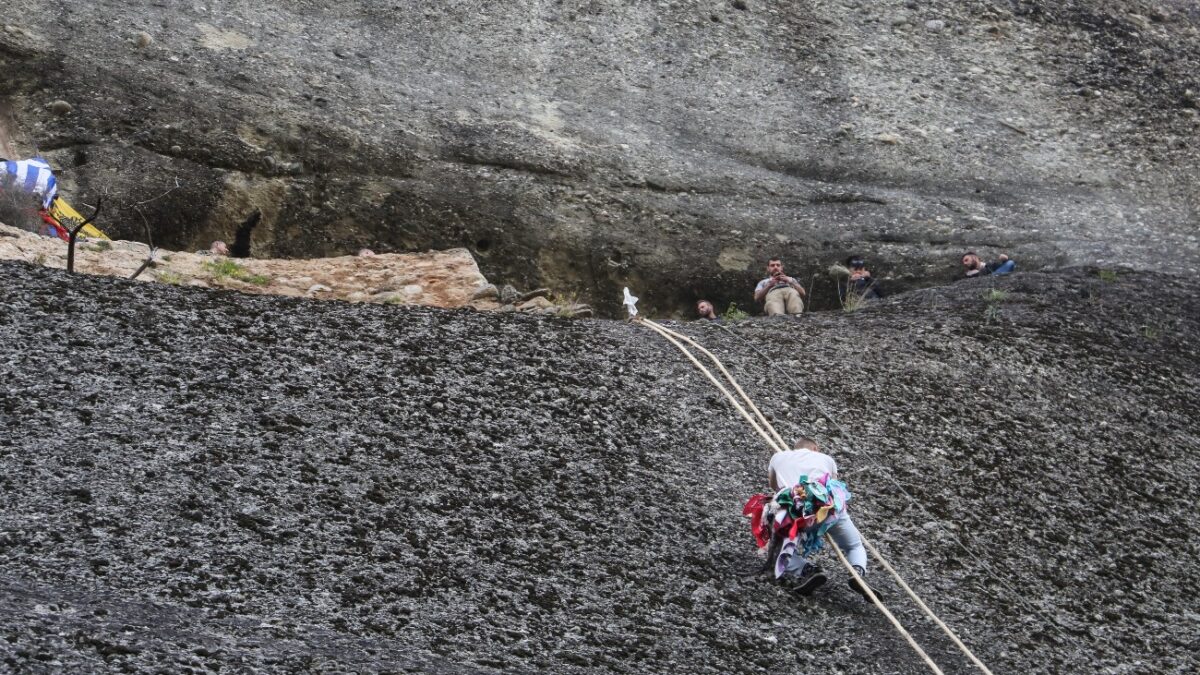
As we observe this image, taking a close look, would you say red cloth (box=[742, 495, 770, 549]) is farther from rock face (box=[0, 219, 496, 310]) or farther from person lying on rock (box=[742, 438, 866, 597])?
rock face (box=[0, 219, 496, 310])

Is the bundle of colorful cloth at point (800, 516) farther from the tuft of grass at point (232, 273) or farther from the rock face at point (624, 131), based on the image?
the rock face at point (624, 131)

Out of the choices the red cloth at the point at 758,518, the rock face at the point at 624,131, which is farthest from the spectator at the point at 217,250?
the red cloth at the point at 758,518

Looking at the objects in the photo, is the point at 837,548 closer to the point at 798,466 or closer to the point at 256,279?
the point at 798,466

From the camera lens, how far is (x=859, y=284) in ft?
68.0

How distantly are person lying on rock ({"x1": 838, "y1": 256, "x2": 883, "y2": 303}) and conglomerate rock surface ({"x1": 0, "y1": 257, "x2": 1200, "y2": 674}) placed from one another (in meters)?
4.74

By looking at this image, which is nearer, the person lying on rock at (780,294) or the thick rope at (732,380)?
the thick rope at (732,380)

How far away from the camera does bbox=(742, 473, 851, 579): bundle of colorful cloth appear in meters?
10.4

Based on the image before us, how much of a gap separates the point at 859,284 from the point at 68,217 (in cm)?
1048

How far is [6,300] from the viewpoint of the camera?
12.1 metres

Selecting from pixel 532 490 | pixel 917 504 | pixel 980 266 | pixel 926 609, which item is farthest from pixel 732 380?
pixel 980 266

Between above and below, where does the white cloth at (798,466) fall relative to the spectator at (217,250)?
above

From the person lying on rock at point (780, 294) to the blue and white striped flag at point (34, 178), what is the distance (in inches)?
343

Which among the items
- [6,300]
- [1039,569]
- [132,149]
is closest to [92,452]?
[6,300]

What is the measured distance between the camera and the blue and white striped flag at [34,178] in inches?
675
